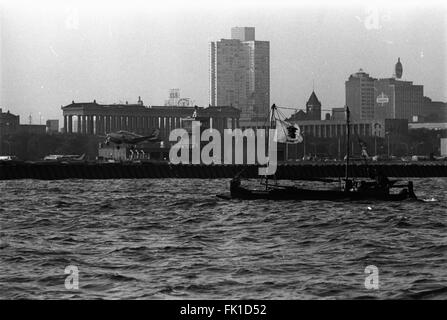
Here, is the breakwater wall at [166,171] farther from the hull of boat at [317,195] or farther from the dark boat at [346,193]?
the hull of boat at [317,195]

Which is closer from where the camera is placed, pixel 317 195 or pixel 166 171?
pixel 317 195

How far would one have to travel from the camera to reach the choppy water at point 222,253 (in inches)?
898

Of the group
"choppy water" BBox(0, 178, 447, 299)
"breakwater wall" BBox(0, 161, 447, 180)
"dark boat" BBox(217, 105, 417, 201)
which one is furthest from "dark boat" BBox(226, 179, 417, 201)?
"breakwater wall" BBox(0, 161, 447, 180)

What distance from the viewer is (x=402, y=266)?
88.9 feet

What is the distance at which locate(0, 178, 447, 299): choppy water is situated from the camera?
22.8m

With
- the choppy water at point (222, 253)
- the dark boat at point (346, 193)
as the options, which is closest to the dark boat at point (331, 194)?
the dark boat at point (346, 193)

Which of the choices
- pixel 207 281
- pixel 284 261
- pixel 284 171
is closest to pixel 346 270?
pixel 284 261

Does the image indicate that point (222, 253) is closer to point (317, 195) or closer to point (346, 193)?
point (346, 193)

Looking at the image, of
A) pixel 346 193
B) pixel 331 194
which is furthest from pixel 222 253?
pixel 331 194

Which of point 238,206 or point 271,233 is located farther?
point 238,206

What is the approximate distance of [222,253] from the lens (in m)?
29.0

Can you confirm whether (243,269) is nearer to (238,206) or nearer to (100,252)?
(100,252)

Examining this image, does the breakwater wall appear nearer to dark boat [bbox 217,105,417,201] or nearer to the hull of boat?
dark boat [bbox 217,105,417,201]
